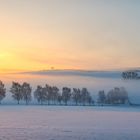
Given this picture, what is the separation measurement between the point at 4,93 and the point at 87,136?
5853 inches

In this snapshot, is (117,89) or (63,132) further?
(117,89)

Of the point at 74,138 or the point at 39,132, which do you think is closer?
the point at 74,138

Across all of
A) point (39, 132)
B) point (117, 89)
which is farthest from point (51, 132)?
point (117, 89)

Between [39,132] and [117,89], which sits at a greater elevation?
[117,89]

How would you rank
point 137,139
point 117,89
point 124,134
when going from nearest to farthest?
point 137,139
point 124,134
point 117,89

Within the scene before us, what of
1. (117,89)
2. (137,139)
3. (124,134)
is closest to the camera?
(137,139)

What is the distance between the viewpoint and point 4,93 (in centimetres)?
19062

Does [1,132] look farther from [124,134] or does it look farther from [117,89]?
[117,89]

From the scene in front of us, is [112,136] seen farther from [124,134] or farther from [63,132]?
[63,132]

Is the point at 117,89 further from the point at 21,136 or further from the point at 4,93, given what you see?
the point at 21,136

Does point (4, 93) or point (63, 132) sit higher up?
point (4, 93)

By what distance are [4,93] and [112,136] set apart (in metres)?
149

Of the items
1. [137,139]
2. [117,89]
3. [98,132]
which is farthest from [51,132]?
[117,89]

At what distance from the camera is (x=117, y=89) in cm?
18588
